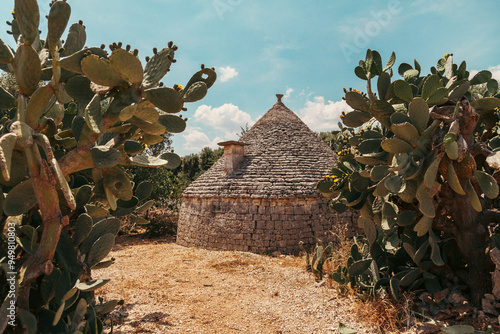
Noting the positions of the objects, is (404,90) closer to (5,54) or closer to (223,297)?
(5,54)

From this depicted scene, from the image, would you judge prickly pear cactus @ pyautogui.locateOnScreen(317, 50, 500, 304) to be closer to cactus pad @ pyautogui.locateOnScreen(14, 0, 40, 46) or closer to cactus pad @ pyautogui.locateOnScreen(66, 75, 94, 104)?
cactus pad @ pyautogui.locateOnScreen(66, 75, 94, 104)

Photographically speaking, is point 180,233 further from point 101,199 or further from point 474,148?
point 474,148

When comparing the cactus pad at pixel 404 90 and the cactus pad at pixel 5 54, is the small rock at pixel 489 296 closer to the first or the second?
the cactus pad at pixel 404 90

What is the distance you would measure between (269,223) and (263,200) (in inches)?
34.0

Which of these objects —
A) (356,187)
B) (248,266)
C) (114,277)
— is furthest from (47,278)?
(248,266)

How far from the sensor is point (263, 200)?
10.6 m

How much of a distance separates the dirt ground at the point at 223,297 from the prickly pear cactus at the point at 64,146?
2225 mm

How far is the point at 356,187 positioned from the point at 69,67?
12.6 ft

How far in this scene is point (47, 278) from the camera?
7.64 feet

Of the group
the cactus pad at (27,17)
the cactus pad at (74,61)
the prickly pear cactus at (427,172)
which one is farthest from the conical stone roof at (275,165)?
the cactus pad at (27,17)

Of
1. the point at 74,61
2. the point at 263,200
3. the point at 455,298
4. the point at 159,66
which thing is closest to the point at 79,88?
the point at 74,61

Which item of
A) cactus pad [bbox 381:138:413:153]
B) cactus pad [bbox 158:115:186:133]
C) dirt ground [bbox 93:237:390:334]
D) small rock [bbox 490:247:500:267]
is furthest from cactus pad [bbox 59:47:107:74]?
small rock [bbox 490:247:500:267]

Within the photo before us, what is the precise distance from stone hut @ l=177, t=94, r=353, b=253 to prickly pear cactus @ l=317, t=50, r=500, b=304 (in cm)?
499

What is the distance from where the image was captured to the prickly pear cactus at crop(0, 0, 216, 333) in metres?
1.96
